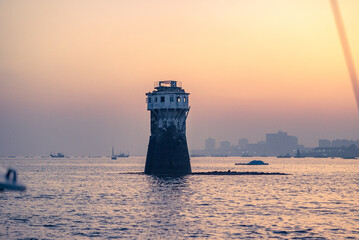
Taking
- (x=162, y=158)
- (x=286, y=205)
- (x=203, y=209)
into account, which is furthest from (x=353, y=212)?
(x=162, y=158)

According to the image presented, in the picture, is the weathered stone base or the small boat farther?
the weathered stone base

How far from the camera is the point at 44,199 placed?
70812mm

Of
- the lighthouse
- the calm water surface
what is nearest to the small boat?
the calm water surface

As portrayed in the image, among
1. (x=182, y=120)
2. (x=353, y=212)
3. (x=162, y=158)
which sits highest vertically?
(x=182, y=120)

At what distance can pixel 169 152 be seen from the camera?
332 feet

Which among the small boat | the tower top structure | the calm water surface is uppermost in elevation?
the tower top structure

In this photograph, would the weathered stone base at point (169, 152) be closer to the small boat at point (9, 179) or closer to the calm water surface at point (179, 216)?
the calm water surface at point (179, 216)

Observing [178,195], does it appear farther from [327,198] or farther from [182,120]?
[182,120]

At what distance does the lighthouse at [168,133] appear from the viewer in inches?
3981

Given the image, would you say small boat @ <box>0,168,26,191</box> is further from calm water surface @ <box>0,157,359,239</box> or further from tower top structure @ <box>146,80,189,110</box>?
tower top structure @ <box>146,80,189,110</box>

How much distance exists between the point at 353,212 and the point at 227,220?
16.7 meters

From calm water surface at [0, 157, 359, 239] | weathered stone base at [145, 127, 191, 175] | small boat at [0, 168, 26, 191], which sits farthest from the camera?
weathered stone base at [145, 127, 191, 175]

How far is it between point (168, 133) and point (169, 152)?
3788 millimetres

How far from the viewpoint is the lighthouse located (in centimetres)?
10112
